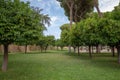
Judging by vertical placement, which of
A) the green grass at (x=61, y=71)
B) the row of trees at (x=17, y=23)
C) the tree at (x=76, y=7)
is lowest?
the green grass at (x=61, y=71)

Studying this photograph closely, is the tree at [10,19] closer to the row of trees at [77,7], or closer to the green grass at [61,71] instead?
the green grass at [61,71]

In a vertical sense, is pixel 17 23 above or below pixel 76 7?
below

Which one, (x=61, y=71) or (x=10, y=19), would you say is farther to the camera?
(x=61, y=71)

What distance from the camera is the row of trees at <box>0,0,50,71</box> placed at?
12.7 metres

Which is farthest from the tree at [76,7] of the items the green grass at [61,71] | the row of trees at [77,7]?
the green grass at [61,71]

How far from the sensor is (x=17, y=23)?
13.2 metres

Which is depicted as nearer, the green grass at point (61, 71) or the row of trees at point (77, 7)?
the green grass at point (61, 71)

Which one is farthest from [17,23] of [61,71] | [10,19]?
[61,71]

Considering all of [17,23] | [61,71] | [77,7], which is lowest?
[61,71]

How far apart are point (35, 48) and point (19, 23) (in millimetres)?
58483

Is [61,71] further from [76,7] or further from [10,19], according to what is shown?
[76,7]

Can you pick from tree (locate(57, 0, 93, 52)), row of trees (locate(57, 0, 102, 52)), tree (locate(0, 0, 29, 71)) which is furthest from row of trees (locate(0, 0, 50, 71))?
tree (locate(57, 0, 93, 52))

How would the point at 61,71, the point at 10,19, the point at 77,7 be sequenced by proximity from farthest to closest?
the point at 77,7 < the point at 61,71 < the point at 10,19

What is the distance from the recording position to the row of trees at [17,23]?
12.7m
